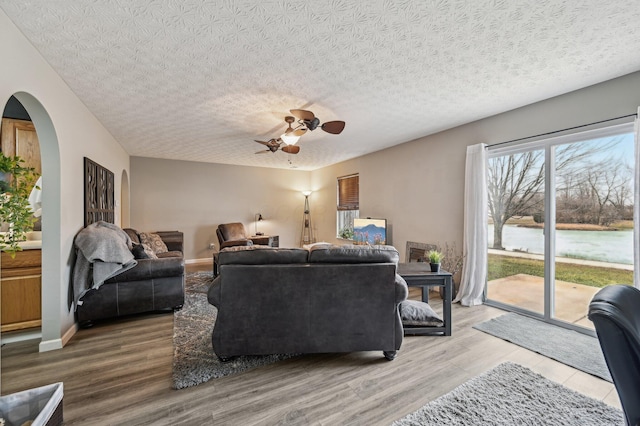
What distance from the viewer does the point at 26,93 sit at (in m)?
1.97

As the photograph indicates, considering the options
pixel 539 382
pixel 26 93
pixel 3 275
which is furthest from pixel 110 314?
pixel 539 382

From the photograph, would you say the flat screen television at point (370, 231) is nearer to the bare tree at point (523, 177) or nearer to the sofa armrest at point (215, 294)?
the bare tree at point (523, 177)

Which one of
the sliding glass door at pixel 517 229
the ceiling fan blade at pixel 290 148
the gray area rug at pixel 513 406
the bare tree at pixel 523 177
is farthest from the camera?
the ceiling fan blade at pixel 290 148

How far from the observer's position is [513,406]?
1.71 meters

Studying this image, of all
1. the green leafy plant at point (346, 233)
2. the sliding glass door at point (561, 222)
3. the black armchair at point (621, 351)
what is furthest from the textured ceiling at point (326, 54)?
the green leafy plant at point (346, 233)

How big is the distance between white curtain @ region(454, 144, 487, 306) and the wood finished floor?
105cm

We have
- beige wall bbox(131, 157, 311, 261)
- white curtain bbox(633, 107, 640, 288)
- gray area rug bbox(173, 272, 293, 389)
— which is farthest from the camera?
beige wall bbox(131, 157, 311, 261)

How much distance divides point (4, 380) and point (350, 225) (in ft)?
18.6

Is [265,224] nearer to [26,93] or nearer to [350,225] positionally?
[350,225]

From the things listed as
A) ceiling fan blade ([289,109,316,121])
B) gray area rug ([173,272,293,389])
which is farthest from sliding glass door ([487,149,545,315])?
gray area rug ([173,272,293,389])

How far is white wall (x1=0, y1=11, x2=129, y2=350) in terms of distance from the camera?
185 cm

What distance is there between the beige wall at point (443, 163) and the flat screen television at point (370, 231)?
0.53ft

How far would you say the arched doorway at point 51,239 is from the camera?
7.68 ft

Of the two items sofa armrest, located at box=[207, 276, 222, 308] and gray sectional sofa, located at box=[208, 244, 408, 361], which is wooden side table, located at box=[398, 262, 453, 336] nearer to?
gray sectional sofa, located at box=[208, 244, 408, 361]
